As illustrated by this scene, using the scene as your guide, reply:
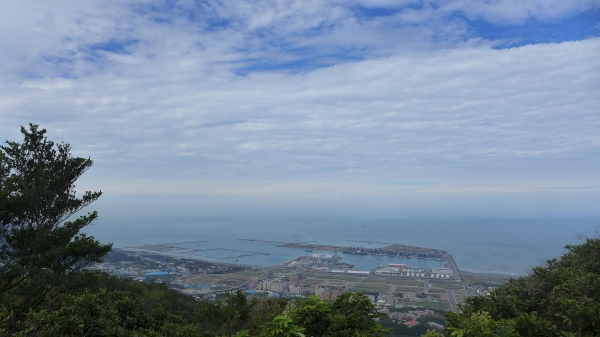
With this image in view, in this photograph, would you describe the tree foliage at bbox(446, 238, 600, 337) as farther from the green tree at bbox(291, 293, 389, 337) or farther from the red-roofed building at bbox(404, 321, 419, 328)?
the red-roofed building at bbox(404, 321, 419, 328)

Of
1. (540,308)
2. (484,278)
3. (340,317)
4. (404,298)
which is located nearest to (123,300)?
(340,317)

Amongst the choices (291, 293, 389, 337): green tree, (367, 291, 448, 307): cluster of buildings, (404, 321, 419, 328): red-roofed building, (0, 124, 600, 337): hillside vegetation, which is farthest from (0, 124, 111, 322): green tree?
(367, 291, 448, 307): cluster of buildings

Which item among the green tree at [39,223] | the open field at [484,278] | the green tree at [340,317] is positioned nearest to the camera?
the green tree at [340,317]

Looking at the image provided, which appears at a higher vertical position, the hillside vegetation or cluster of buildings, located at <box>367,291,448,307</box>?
the hillside vegetation

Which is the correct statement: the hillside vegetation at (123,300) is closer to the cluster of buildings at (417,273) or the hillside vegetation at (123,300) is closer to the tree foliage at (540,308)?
the tree foliage at (540,308)

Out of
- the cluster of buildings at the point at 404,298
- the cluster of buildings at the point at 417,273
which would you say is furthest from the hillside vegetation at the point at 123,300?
the cluster of buildings at the point at 417,273

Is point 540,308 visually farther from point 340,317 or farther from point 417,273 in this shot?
point 417,273

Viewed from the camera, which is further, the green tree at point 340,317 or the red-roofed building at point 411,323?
the red-roofed building at point 411,323

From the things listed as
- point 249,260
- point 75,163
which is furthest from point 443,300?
point 249,260

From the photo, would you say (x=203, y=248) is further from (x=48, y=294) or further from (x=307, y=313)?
(x=307, y=313)
